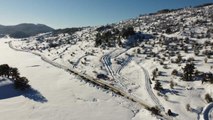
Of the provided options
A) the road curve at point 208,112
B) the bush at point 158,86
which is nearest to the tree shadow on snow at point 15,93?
the bush at point 158,86

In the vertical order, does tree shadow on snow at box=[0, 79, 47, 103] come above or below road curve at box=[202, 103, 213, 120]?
below

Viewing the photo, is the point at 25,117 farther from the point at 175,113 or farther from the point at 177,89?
the point at 177,89

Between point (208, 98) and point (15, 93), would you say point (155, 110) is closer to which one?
point (208, 98)

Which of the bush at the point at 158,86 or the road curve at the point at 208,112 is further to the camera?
the bush at the point at 158,86

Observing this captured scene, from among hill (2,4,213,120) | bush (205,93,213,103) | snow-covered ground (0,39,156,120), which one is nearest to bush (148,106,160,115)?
hill (2,4,213,120)

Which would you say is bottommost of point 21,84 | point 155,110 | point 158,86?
point 155,110

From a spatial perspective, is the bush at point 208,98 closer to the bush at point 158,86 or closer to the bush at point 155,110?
the bush at point 155,110

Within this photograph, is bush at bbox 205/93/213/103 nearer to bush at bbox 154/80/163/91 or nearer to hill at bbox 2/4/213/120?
hill at bbox 2/4/213/120

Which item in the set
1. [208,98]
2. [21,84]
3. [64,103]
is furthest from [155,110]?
[21,84]

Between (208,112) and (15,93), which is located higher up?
(208,112)
